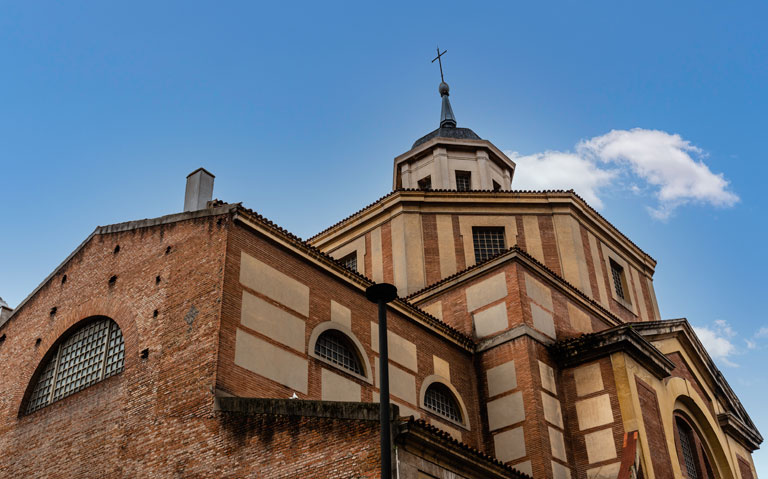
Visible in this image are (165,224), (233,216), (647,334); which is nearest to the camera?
(233,216)

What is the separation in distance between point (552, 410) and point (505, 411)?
114cm

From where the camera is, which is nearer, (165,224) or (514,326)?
(165,224)

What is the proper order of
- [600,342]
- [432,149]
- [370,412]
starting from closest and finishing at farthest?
[370,412]
[600,342]
[432,149]

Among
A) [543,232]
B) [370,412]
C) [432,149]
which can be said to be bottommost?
[370,412]

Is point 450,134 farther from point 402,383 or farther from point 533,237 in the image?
point 402,383

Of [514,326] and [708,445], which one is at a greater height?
[514,326]

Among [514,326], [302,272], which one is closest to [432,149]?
[514,326]

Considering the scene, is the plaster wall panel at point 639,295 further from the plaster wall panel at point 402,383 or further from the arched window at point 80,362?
the arched window at point 80,362

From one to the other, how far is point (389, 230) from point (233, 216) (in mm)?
10502

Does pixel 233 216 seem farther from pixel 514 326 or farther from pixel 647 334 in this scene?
pixel 647 334

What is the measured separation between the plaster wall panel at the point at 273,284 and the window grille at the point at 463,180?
45.4 feet

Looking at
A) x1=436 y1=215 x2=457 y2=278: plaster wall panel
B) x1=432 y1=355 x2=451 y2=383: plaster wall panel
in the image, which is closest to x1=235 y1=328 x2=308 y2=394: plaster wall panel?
x1=432 y1=355 x2=451 y2=383: plaster wall panel

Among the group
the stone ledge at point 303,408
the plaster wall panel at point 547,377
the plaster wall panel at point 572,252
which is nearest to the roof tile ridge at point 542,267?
the plaster wall panel at point 572,252

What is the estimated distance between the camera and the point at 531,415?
19.2m
